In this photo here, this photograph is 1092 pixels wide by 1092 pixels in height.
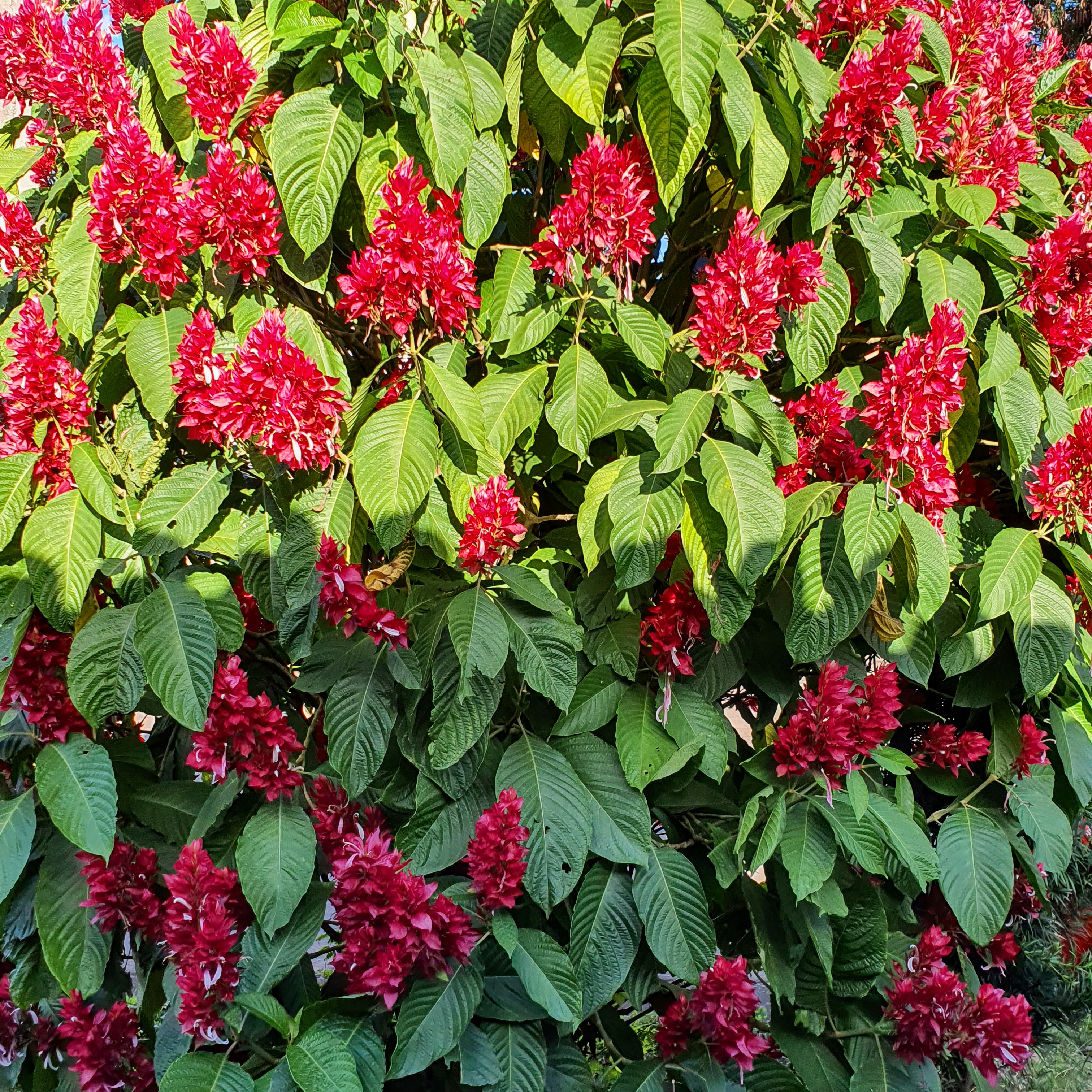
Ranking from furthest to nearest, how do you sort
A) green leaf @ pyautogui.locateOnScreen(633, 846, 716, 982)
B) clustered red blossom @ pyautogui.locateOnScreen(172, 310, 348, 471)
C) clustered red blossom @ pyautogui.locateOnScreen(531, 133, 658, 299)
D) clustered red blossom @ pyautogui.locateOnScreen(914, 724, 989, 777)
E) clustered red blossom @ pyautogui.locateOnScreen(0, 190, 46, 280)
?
clustered red blossom @ pyautogui.locateOnScreen(914, 724, 989, 777) → clustered red blossom @ pyautogui.locateOnScreen(0, 190, 46, 280) → green leaf @ pyautogui.locateOnScreen(633, 846, 716, 982) → clustered red blossom @ pyautogui.locateOnScreen(531, 133, 658, 299) → clustered red blossom @ pyautogui.locateOnScreen(172, 310, 348, 471)

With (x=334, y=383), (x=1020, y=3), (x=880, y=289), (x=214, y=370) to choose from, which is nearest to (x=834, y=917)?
(x=880, y=289)

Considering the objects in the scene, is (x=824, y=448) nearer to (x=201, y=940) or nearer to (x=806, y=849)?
(x=806, y=849)

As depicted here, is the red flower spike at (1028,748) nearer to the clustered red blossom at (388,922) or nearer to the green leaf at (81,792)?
the clustered red blossom at (388,922)

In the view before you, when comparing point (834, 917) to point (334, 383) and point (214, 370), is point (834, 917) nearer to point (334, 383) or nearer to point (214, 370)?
point (334, 383)

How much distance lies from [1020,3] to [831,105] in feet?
3.03

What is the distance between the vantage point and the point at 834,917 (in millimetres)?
1866

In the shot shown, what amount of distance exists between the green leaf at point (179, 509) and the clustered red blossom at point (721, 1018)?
111 cm

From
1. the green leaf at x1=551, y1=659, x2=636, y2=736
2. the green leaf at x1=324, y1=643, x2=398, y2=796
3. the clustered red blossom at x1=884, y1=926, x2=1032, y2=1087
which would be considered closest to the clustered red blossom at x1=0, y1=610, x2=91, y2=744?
the green leaf at x1=324, y1=643, x2=398, y2=796

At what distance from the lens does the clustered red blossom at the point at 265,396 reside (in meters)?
1.52

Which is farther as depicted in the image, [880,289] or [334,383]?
[880,289]

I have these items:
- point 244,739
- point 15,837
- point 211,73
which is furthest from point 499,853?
point 211,73

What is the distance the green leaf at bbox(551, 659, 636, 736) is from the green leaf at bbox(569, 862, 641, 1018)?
24 centimetres

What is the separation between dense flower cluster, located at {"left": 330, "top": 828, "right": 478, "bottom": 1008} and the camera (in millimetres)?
1564

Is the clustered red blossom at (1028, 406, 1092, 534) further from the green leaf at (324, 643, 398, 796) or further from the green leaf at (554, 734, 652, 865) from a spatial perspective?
the green leaf at (324, 643, 398, 796)
